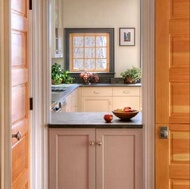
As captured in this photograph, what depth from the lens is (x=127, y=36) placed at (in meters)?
8.08

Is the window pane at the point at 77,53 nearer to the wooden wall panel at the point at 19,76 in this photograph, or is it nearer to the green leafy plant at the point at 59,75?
the green leafy plant at the point at 59,75

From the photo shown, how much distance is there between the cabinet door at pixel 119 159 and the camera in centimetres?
325

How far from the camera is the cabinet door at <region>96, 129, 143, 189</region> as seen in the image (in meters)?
3.25

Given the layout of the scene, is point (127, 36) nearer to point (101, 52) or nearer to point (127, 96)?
point (101, 52)

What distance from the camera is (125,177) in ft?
10.8

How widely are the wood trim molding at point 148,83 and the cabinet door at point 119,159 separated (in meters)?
0.12

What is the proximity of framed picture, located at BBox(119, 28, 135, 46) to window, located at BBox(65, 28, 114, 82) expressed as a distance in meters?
0.18

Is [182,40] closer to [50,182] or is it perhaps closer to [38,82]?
[38,82]

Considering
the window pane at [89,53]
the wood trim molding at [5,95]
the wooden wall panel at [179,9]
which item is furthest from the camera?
the window pane at [89,53]

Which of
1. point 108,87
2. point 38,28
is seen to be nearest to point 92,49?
point 108,87

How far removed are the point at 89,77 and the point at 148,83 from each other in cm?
492

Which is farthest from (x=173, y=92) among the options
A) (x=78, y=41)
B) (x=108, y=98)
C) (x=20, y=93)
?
(x=78, y=41)

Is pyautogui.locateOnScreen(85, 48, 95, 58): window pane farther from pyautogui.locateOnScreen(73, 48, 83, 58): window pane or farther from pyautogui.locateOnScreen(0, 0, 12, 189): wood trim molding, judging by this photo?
pyautogui.locateOnScreen(0, 0, 12, 189): wood trim molding

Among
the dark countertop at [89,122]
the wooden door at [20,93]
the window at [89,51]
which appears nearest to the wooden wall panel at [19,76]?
the wooden door at [20,93]
